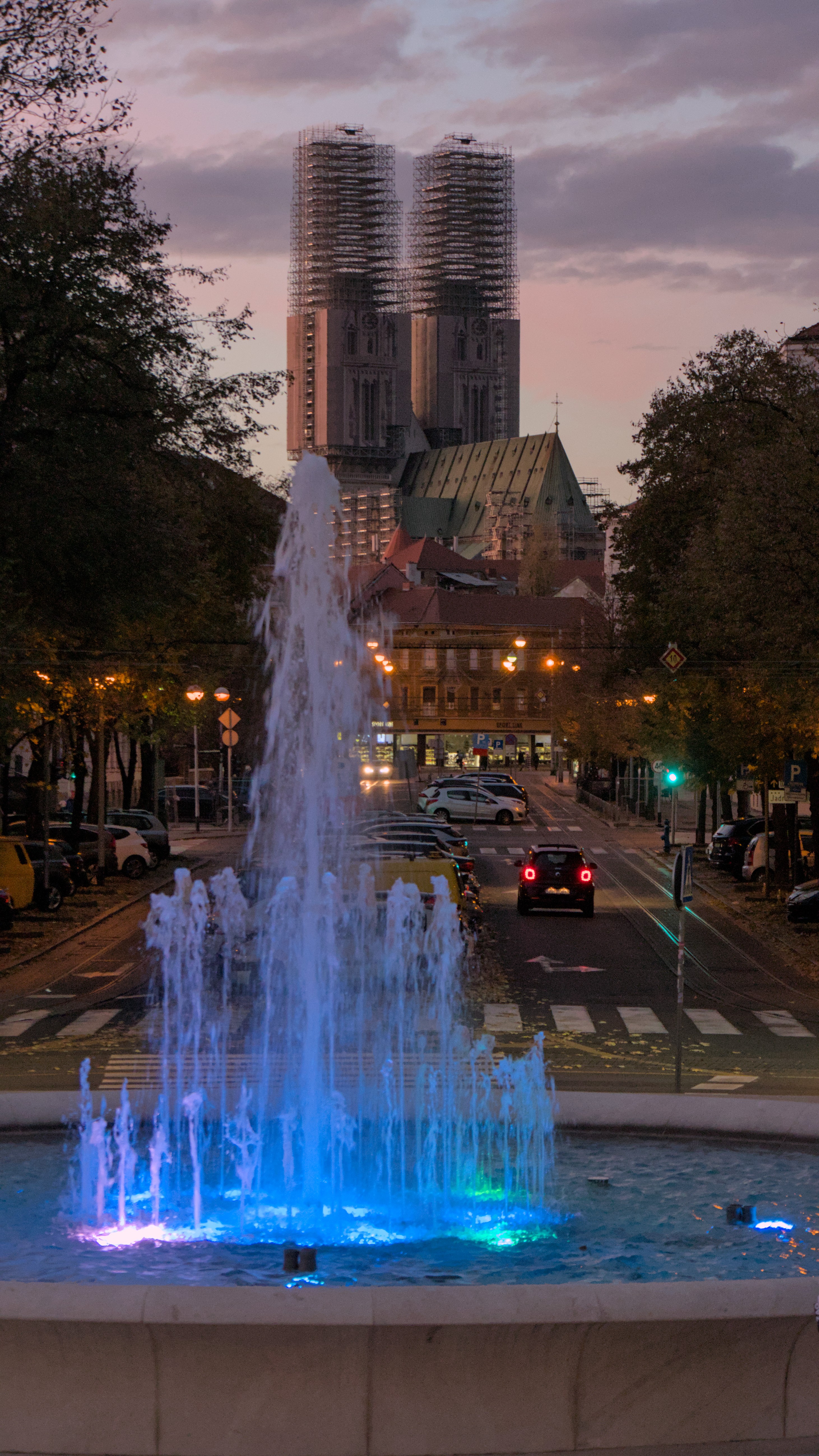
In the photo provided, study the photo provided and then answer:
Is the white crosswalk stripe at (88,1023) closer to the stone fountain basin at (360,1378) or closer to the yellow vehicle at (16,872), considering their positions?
the yellow vehicle at (16,872)

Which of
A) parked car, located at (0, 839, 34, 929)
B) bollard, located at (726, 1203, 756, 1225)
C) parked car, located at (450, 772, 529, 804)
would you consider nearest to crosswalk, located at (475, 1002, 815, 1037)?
bollard, located at (726, 1203, 756, 1225)

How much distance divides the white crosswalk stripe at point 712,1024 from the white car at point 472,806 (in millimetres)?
46629

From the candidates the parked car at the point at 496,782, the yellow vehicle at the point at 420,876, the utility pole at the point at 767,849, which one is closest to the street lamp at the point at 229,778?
the parked car at the point at 496,782

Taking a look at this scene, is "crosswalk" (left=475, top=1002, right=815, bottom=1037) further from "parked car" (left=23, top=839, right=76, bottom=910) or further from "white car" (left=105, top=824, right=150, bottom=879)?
"white car" (left=105, top=824, right=150, bottom=879)

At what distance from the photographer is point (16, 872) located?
33.3 m

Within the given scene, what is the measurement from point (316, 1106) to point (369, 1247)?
215cm

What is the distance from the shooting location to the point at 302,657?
14453mm

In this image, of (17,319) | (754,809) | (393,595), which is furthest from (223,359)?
(393,595)

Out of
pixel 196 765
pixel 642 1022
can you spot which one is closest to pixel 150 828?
pixel 196 765

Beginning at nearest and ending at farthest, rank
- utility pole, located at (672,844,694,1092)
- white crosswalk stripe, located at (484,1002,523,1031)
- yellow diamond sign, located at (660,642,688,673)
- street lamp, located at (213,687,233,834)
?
1. utility pole, located at (672,844,694,1092)
2. white crosswalk stripe, located at (484,1002,523,1031)
3. yellow diamond sign, located at (660,642,688,673)
4. street lamp, located at (213,687,233,834)

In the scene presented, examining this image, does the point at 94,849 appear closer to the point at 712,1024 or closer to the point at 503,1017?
the point at 503,1017

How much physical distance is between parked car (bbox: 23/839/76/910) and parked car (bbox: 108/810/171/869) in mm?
10389

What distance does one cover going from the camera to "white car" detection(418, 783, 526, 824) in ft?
233

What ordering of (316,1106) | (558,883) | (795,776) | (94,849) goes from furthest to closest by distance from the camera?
(94,849) < (558,883) < (795,776) < (316,1106)
